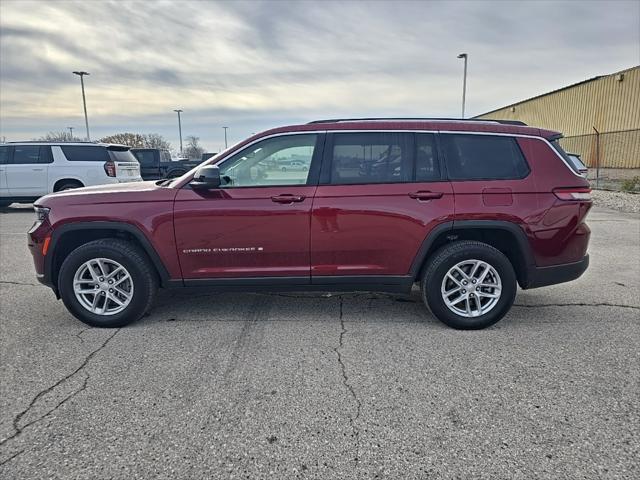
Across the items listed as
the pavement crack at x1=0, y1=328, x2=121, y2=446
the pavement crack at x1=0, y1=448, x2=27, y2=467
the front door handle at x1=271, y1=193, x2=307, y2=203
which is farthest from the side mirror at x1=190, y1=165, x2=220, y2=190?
Answer: the pavement crack at x1=0, y1=448, x2=27, y2=467

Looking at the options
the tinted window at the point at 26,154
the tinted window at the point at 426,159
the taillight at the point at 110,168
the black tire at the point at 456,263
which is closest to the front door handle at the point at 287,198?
the tinted window at the point at 426,159

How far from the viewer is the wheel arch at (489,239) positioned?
3387 mm

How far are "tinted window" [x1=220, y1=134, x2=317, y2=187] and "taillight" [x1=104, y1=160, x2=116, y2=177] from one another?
854 cm

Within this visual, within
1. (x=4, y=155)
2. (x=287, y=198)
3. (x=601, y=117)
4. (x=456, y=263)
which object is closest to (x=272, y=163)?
(x=287, y=198)

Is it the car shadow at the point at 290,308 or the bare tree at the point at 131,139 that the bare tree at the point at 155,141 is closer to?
the bare tree at the point at 131,139

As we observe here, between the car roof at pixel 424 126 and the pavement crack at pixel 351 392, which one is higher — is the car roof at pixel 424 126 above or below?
above

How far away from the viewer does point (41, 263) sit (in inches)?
139

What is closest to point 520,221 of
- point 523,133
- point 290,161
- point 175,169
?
point 523,133

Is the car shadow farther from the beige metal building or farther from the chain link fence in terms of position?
the chain link fence

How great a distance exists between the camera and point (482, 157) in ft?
11.3

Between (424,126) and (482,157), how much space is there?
0.58m

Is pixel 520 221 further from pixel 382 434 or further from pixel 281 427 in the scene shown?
pixel 281 427

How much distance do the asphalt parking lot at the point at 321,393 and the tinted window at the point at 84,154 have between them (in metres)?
7.61

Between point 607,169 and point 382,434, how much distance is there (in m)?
21.6
